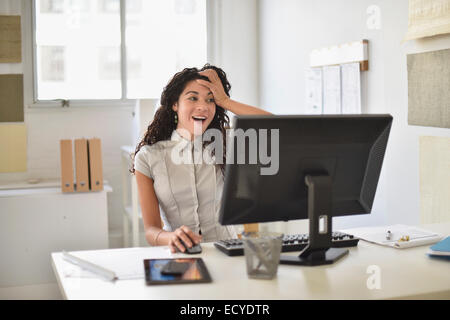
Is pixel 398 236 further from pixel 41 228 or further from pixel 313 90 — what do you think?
pixel 41 228

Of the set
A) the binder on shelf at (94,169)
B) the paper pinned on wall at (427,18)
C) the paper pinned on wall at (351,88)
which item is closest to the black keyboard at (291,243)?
the paper pinned on wall at (427,18)

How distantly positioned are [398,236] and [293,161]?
22.3 inches

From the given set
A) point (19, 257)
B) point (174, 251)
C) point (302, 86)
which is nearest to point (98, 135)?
point (19, 257)

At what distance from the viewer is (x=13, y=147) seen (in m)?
3.88

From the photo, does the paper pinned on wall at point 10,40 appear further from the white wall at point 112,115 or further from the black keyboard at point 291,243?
the black keyboard at point 291,243

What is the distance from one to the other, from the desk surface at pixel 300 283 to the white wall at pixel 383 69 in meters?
1.02

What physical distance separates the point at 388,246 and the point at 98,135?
2.83m

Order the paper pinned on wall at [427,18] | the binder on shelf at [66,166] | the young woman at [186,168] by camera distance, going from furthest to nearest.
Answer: the binder on shelf at [66,166] → the paper pinned on wall at [427,18] → the young woman at [186,168]

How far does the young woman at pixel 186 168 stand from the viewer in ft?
6.85

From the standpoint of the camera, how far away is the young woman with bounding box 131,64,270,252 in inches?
82.2

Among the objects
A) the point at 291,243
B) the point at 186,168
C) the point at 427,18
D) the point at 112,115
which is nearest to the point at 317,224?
the point at 291,243

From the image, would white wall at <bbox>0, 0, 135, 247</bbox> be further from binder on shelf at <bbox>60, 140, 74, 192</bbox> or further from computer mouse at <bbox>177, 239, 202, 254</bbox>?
computer mouse at <bbox>177, 239, 202, 254</bbox>

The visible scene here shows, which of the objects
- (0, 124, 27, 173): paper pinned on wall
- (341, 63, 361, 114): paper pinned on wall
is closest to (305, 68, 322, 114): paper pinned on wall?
(341, 63, 361, 114): paper pinned on wall
